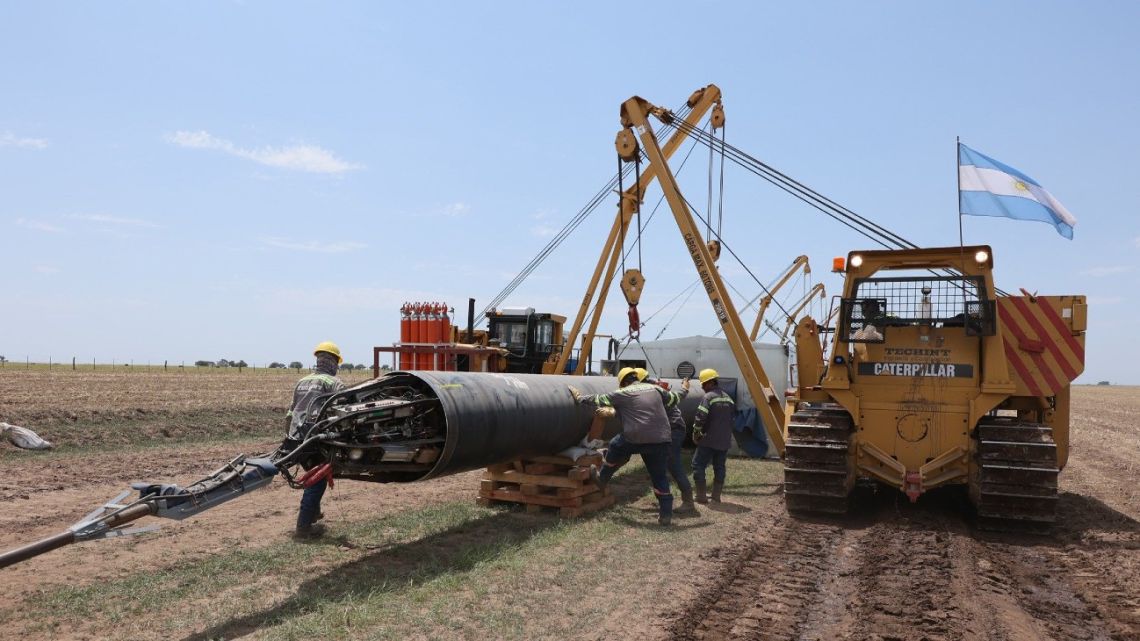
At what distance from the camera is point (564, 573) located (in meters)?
6.93

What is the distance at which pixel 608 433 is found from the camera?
1180 cm

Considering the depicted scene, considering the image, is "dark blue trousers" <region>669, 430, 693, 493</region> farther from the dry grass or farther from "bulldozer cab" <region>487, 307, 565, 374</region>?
the dry grass

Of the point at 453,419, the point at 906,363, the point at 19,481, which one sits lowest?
the point at 19,481

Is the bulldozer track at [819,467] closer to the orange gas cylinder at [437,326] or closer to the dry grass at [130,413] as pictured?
the orange gas cylinder at [437,326]

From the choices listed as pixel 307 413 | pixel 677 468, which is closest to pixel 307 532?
pixel 307 413

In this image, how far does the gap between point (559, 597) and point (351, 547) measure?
2681 mm

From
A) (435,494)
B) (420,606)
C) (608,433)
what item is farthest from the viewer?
(608,433)

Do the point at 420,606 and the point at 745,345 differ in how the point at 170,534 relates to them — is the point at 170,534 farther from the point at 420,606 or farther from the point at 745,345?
the point at 745,345

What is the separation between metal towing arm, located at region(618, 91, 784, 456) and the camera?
1294cm

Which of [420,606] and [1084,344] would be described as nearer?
[420,606]

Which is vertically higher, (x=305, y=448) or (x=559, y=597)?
(x=305, y=448)

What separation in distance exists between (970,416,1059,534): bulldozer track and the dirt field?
25 cm

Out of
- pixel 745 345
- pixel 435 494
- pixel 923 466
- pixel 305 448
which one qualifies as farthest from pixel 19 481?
pixel 923 466

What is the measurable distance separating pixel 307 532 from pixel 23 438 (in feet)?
32.5
